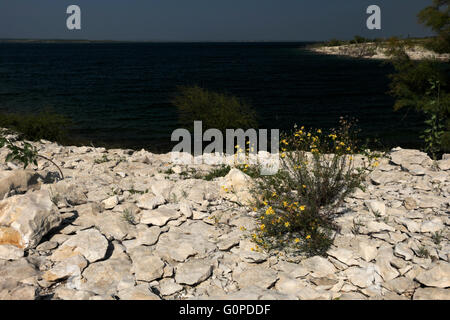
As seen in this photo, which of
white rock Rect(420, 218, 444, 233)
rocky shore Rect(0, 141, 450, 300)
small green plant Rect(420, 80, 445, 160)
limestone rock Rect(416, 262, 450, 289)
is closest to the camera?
limestone rock Rect(416, 262, 450, 289)

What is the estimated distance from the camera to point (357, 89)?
42438mm

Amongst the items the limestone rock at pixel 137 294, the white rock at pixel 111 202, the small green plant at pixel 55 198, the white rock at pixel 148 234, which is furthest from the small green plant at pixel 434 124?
the small green plant at pixel 55 198

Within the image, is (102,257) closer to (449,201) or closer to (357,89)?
(449,201)

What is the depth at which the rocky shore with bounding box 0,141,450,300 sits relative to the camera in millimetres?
3762

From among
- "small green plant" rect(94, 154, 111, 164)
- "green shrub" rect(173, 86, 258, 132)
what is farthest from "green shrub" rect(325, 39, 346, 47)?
"small green plant" rect(94, 154, 111, 164)

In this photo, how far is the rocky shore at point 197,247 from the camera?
376cm

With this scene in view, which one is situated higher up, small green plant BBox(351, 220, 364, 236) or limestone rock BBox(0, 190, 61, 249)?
limestone rock BBox(0, 190, 61, 249)

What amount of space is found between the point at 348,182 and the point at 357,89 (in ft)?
131

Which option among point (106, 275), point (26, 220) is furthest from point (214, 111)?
point (106, 275)

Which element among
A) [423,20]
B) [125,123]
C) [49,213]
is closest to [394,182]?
[49,213]

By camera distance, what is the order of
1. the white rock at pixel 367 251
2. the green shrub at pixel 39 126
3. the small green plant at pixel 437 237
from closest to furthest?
1. the white rock at pixel 367 251
2. the small green plant at pixel 437 237
3. the green shrub at pixel 39 126

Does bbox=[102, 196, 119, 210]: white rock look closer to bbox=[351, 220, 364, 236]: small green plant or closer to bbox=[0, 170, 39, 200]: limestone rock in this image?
bbox=[0, 170, 39, 200]: limestone rock

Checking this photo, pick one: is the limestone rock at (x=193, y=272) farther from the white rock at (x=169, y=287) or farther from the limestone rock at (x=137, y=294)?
the limestone rock at (x=137, y=294)

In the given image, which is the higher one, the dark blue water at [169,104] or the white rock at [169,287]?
the dark blue water at [169,104]
